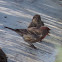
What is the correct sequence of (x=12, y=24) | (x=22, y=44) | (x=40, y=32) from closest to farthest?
(x=40, y=32)
(x=22, y=44)
(x=12, y=24)

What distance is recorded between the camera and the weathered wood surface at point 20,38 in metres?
5.41

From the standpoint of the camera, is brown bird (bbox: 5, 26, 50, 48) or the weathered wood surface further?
the weathered wood surface

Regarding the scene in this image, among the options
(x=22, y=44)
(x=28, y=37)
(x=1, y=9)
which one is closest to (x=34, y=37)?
(x=28, y=37)

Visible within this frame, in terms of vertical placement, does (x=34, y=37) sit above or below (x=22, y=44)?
above

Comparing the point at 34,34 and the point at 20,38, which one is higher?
the point at 34,34

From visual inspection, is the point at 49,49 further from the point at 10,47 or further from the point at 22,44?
the point at 10,47

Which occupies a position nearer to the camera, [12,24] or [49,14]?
[12,24]

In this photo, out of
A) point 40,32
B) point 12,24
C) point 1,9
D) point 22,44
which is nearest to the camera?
point 40,32

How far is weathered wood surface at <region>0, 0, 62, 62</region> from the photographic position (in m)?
5.41

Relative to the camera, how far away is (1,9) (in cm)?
837

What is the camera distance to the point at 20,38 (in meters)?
6.26

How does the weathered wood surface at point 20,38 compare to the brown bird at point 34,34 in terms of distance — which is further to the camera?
the weathered wood surface at point 20,38

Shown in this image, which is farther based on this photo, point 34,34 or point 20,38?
point 20,38

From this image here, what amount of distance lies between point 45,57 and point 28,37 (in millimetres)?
734
